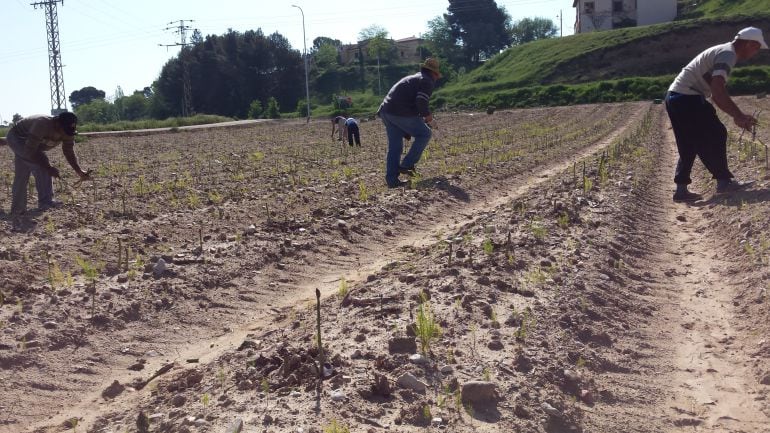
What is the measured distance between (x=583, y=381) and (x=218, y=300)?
9.83 feet

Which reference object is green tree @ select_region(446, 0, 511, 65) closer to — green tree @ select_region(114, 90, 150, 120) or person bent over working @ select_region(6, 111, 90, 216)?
green tree @ select_region(114, 90, 150, 120)

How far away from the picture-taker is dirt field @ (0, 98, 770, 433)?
12.0 feet

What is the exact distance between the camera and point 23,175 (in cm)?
973

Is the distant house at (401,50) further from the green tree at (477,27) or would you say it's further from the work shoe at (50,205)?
the work shoe at (50,205)

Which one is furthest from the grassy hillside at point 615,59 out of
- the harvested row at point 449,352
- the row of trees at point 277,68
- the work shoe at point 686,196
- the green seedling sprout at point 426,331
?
the green seedling sprout at point 426,331

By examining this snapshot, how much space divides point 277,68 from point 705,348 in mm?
76454

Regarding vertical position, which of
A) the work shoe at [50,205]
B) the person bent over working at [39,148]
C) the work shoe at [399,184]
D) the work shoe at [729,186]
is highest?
the person bent over working at [39,148]

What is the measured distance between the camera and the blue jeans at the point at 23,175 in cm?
961

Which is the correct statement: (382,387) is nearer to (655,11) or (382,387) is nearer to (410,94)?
(410,94)

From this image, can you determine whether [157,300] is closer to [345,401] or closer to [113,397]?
[113,397]

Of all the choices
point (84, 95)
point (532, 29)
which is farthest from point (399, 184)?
point (84, 95)

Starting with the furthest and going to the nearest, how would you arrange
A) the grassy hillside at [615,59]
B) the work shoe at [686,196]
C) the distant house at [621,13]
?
the distant house at [621,13]
the grassy hillside at [615,59]
the work shoe at [686,196]

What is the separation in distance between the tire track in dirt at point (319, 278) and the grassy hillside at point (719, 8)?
54.9 m

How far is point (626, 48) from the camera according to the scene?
5559 cm
